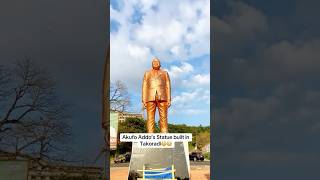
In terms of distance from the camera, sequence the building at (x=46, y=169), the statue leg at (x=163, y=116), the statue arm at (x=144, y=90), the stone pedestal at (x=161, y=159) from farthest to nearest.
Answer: the building at (x=46, y=169)
the statue arm at (x=144, y=90)
the statue leg at (x=163, y=116)
the stone pedestal at (x=161, y=159)

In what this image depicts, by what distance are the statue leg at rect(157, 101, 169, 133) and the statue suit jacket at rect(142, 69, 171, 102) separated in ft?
0.41

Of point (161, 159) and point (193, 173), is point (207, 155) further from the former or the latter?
point (161, 159)

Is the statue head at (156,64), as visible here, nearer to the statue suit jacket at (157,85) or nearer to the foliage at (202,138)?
the statue suit jacket at (157,85)

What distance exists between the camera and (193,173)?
33.4ft

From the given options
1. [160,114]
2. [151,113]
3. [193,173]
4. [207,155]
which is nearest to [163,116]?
[160,114]

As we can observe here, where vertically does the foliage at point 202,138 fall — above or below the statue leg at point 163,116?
below

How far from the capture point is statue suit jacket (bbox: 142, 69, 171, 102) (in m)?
10.2

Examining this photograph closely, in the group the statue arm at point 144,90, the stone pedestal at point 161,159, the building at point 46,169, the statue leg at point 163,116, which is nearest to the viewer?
the stone pedestal at point 161,159

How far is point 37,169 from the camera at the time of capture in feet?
36.2

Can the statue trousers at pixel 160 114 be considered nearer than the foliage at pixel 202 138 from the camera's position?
No

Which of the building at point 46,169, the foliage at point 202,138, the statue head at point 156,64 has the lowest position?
the building at point 46,169

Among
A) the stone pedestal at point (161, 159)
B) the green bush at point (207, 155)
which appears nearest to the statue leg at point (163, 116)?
the stone pedestal at point (161, 159)

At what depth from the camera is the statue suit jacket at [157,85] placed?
10.2 m

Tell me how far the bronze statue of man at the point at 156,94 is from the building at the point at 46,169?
1.79 m
